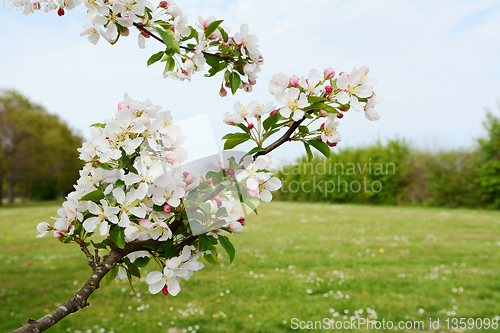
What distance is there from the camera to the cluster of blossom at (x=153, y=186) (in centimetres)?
100

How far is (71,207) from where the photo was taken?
1.13 metres

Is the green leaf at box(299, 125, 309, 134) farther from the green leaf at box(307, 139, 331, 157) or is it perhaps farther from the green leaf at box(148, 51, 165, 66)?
the green leaf at box(148, 51, 165, 66)

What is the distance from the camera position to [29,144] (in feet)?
75.9

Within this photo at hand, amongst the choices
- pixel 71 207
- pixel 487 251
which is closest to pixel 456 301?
pixel 487 251

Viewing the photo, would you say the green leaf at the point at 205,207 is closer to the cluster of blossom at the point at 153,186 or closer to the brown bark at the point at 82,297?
the cluster of blossom at the point at 153,186

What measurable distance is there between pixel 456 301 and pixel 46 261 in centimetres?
710

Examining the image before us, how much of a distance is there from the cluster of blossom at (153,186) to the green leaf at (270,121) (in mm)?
119

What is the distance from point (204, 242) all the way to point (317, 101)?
0.54 meters

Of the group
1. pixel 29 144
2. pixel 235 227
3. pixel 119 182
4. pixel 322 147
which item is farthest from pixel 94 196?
pixel 29 144

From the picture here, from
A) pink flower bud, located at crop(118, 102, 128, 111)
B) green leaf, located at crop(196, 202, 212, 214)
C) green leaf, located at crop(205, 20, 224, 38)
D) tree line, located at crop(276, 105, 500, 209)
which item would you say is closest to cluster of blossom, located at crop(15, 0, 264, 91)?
green leaf, located at crop(205, 20, 224, 38)

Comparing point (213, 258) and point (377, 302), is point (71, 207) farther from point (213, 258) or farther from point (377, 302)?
point (377, 302)

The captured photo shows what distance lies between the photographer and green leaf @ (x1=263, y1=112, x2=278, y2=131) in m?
1.08

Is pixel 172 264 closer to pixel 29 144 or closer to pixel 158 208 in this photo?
pixel 158 208

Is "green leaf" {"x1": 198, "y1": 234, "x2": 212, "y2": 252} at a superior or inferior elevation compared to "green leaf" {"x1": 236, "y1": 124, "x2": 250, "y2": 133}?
inferior
